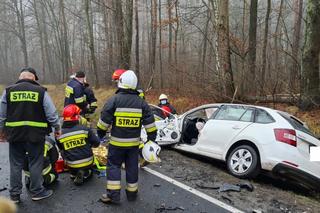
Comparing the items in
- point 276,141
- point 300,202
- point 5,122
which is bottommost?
point 300,202

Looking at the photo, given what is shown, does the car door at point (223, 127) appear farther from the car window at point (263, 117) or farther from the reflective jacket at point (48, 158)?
the reflective jacket at point (48, 158)

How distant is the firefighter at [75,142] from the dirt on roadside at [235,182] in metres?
1.63

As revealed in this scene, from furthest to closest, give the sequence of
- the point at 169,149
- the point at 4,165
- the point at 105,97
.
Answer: the point at 105,97
the point at 169,149
the point at 4,165

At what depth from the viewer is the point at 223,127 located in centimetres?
667

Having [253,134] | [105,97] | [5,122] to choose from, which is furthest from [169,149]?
[105,97]

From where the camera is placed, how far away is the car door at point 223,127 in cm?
640

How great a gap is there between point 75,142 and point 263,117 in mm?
3493

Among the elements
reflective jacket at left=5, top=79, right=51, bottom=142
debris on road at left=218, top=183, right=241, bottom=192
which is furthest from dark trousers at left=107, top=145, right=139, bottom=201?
debris on road at left=218, top=183, right=241, bottom=192

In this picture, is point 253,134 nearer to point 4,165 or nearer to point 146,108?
point 146,108

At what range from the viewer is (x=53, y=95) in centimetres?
2277

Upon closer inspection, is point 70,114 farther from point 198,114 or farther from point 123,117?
point 198,114

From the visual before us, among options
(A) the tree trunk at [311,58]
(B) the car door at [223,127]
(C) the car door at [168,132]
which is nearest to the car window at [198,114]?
(C) the car door at [168,132]

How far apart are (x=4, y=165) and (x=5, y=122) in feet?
8.17

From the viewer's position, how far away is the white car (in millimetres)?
5559
